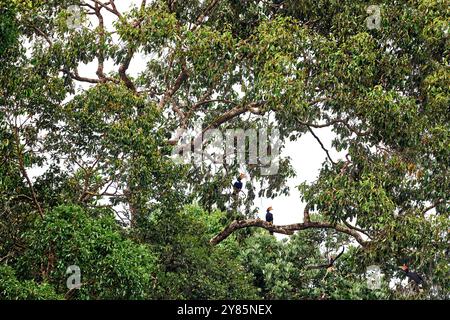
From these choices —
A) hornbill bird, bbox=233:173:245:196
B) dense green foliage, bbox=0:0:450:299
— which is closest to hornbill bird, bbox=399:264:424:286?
dense green foliage, bbox=0:0:450:299

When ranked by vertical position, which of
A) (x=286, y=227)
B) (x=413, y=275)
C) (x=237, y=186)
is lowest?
(x=413, y=275)

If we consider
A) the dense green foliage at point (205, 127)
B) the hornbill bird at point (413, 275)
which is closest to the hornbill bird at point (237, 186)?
the dense green foliage at point (205, 127)

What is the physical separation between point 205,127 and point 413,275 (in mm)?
4540

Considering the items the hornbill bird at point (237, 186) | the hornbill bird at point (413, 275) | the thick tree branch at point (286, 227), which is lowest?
the hornbill bird at point (413, 275)

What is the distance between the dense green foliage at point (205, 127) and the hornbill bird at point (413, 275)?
0.14 meters

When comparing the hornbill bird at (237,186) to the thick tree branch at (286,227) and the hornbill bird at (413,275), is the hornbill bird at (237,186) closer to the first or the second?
the thick tree branch at (286,227)

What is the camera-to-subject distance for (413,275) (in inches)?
698

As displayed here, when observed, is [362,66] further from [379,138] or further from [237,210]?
[237,210]

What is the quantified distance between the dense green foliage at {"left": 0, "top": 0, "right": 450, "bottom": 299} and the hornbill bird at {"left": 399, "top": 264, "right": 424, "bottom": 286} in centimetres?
14

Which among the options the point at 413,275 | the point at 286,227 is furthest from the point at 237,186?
the point at 413,275

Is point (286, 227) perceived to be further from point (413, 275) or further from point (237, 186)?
point (413, 275)

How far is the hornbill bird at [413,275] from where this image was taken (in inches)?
673

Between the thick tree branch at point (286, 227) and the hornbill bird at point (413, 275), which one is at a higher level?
the thick tree branch at point (286, 227)

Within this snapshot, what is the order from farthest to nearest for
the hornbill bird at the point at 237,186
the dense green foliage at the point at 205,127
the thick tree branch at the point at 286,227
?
the hornbill bird at the point at 237,186, the thick tree branch at the point at 286,227, the dense green foliage at the point at 205,127
